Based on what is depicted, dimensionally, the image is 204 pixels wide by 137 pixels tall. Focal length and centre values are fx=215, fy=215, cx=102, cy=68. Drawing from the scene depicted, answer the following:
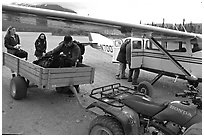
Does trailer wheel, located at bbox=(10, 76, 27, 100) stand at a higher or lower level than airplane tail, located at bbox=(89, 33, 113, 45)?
lower

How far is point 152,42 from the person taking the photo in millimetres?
6449

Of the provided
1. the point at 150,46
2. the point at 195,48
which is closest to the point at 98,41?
the point at 150,46

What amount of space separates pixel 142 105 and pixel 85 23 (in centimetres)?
224

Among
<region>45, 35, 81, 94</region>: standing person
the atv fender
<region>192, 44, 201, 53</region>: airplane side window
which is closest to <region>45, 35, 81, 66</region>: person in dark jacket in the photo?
<region>45, 35, 81, 94</region>: standing person

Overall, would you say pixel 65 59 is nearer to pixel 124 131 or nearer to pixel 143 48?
pixel 124 131

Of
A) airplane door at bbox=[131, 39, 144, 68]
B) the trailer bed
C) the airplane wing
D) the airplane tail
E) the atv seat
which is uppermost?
the airplane wing

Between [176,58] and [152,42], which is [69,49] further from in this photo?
[176,58]

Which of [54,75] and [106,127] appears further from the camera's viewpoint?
[54,75]

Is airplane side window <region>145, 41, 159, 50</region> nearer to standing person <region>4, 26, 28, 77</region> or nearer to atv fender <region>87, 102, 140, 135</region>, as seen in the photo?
standing person <region>4, 26, 28, 77</region>

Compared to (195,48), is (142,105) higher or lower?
lower

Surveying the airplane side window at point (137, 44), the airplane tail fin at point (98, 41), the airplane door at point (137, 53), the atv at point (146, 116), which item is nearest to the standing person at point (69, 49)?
the atv at point (146, 116)

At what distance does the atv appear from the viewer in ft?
8.55

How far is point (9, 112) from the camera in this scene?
13.6ft

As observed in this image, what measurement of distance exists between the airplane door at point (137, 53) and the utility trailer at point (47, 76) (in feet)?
8.95
